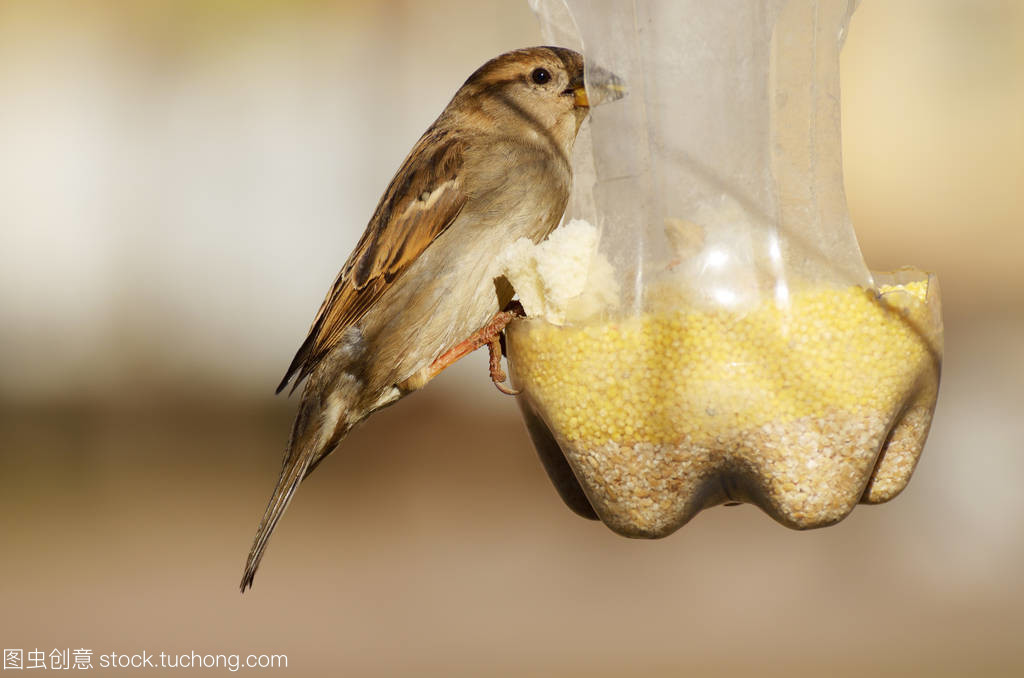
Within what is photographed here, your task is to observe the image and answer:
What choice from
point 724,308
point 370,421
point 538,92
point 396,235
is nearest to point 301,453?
point 396,235

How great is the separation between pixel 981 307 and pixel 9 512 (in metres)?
5.15

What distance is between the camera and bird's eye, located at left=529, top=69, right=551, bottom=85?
1.87m

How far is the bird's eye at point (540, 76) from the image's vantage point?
1.87 m

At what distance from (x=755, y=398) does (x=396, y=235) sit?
31.1 inches

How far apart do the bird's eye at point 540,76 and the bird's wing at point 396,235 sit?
0.16m

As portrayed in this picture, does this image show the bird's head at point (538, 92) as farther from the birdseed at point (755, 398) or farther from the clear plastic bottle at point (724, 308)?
the birdseed at point (755, 398)

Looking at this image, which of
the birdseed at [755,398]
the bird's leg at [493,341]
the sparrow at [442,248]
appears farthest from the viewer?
the sparrow at [442,248]

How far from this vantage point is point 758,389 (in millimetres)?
1277

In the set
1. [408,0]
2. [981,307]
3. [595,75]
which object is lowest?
[981,307]

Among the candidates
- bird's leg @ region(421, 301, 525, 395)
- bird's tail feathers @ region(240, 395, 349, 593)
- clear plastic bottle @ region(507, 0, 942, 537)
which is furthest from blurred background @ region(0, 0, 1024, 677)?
clear plastic bottle @ region(507, 0, 942, 537)

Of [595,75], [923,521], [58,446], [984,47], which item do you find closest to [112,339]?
[58,446]

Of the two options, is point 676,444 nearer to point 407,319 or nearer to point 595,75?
point 595,75

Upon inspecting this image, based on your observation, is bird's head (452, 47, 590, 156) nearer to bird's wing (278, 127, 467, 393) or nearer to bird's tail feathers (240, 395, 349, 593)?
bird's wing (278, 127, 467, 393)

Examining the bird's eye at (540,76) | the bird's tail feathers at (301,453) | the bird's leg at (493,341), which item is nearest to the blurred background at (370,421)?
the bird's tail feathers at (301,453)
